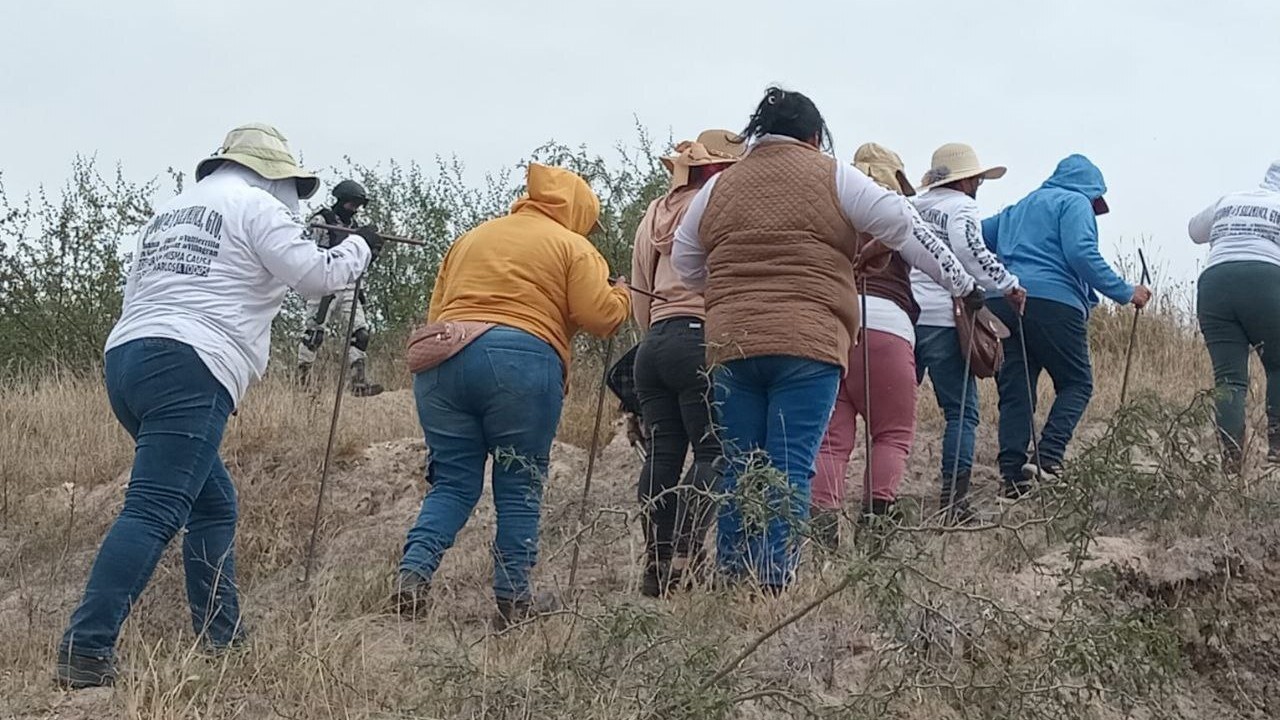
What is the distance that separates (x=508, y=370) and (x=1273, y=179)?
13.7ft

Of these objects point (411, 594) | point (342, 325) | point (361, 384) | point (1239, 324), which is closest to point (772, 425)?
point (411, 594)

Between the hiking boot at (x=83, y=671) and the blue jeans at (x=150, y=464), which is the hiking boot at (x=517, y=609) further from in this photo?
the hiking boot at (x=83, y=671)

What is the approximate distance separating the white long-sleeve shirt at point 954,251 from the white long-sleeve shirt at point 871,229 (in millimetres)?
812

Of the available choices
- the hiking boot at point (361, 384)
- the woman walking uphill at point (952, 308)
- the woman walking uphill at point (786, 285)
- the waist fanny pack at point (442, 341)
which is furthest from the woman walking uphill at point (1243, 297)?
the hiking boot at point (361, 384)

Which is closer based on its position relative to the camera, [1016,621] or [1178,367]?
[1016,621]

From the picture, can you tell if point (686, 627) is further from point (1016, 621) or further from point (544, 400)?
point (544, 400)

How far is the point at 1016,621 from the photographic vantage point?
4.14m

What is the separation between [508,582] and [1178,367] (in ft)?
20.9

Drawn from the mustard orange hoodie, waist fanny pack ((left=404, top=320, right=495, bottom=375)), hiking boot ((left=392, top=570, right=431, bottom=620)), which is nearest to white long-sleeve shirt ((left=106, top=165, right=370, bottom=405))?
waist fanny pack ((left=404, top=320, right=495, bottom=375))

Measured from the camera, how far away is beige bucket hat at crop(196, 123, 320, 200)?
5.12 m

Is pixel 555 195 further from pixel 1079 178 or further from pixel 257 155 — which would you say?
pixel 1079 178

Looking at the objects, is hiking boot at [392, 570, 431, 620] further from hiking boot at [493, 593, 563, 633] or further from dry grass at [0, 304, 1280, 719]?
hiking boot at [493, 593, 563, 633]

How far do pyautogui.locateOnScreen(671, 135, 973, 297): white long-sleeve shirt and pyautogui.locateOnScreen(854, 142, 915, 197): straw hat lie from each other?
85 cm

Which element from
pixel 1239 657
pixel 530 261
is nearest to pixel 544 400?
pixel 530 261
